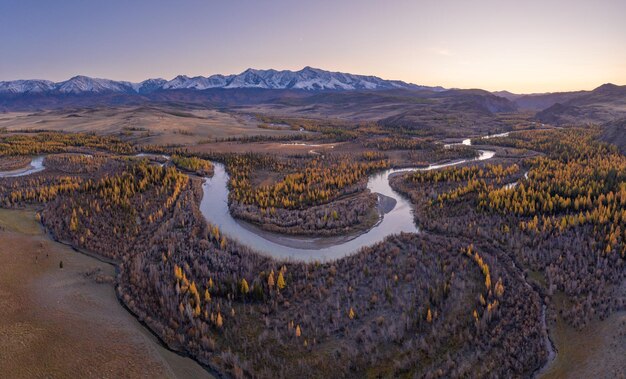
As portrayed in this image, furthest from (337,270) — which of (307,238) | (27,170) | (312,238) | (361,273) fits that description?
(27,170)

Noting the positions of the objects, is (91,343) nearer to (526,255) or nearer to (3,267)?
(3,267)

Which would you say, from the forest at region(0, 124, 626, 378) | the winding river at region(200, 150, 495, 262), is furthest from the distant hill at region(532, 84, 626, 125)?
the winding river at region(200, 150, 495, 262)

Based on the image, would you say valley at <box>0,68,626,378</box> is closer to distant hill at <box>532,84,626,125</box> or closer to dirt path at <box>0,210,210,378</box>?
dirt path at <box>0,210,210,378</box>

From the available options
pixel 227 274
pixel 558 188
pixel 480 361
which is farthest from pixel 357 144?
pixel 480 361

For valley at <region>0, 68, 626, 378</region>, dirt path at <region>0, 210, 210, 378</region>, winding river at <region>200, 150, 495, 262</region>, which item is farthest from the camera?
winding river at <region>200, 150, 495, 262</region>

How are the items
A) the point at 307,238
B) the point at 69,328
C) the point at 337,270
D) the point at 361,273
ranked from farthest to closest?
the point at 307,238 → the point at 337,270 → the point at 361,273 → the point at 69,328

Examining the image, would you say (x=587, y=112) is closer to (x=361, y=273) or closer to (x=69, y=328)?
(x=361, y=273)

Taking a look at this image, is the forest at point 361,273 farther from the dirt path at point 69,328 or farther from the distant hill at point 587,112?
the distant hill at point 587,112

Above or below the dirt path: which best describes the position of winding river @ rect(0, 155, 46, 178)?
above

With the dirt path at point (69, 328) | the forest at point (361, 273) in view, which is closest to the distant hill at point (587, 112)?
the forest at point (361, 273)
